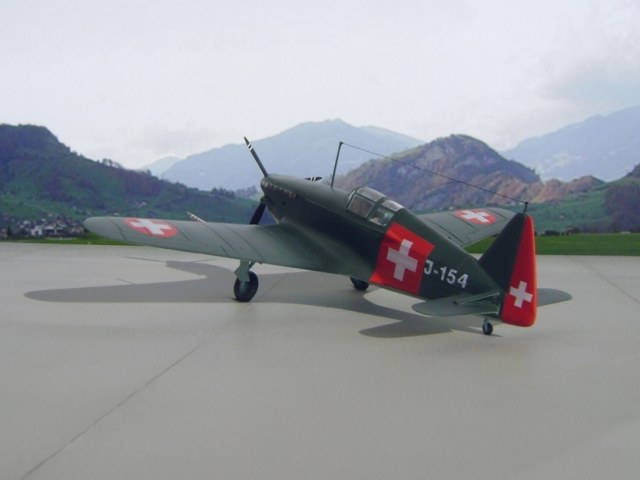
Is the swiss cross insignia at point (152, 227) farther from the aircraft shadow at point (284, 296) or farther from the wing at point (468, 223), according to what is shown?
the wing at point (468, 223)

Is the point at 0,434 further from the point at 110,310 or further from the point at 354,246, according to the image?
the point at 354,246

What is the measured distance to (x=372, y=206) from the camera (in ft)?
35.7

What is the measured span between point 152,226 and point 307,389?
6.12m

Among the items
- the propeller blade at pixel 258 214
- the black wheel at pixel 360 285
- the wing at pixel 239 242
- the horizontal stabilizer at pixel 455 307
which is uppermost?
the propeller blade at pixel 258 214

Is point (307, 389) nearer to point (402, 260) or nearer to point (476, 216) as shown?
point (402, 260)

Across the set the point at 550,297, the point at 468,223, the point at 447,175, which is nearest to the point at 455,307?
the point at 550,297

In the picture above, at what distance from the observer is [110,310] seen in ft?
34.3

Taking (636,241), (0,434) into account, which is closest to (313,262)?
(0,434)

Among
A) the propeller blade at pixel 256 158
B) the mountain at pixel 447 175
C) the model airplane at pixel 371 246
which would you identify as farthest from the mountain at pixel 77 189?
the model airplane at pixel 371 246

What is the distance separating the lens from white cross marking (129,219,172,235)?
11.0m

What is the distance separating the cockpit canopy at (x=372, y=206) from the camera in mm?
10609

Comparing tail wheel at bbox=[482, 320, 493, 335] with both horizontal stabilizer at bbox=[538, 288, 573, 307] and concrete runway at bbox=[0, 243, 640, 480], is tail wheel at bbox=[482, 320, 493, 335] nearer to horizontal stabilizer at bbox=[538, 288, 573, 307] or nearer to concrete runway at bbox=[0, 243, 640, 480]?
concrete runway at bbox=[0, 243, 640, 480]

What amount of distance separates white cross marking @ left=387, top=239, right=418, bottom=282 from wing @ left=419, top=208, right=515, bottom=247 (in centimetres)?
361

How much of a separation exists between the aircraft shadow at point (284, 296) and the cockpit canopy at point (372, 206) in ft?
5.52
